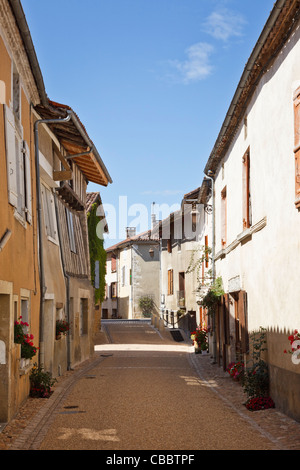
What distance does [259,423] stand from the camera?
8.51 metres

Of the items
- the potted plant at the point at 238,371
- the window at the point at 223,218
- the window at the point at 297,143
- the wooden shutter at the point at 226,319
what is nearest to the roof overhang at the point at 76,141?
the window at the point at 223,218

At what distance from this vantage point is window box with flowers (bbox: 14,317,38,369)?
9.01 meters

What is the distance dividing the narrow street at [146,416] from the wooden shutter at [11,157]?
10.7ft

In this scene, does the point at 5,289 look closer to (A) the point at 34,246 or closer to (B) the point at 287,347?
(A) the point at 34,246

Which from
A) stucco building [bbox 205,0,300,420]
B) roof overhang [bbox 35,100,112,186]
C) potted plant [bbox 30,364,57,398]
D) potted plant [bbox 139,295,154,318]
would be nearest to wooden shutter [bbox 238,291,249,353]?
stucco building [bbox 205,0,300,420]

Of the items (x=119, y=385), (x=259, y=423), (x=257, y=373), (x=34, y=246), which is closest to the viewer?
(x=259, y=423)

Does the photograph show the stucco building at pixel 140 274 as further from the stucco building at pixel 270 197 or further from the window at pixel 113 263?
the stucco building at pixel 270 197

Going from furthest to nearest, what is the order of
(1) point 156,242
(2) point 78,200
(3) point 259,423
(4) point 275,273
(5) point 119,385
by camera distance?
(1) point 156,242
(2) point 78,200
(5) point 119,385
(4) point 275,273
(3) point 259,423

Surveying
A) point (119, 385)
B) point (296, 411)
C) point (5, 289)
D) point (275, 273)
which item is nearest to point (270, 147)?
point (275, 273)

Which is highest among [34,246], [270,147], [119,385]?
[270,147]

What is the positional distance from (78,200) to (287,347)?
33.8 ft

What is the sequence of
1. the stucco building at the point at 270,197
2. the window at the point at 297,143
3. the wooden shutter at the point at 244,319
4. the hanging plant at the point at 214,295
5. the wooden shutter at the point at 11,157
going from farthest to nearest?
1. the hanging plant at the point at 214,295
2. the wooden shutter at the point at 244,319
3. the wooden shutter at the point at 11,157
4. the stucco building at the point at 270,197
5. the window at the point at 297,143

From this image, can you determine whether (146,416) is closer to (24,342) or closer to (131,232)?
(24,342)

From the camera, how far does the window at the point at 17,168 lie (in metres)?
8.71
